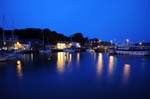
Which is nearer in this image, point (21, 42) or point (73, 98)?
point (73, 98)

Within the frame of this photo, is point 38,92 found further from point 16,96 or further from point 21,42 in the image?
point 21,42

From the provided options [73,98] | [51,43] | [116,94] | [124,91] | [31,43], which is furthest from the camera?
[51,43]

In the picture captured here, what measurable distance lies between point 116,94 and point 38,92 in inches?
185

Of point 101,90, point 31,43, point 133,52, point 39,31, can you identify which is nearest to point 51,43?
point 39,31

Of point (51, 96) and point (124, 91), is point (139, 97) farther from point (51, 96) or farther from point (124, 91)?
point (51, 96)

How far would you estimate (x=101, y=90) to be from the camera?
734 inches

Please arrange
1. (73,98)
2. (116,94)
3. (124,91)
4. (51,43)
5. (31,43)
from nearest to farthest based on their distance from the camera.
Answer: (73,98) < (116,94) < (124,91) < (31,43) < (51,43)

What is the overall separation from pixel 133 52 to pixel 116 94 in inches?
3278

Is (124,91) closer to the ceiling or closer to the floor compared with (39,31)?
closer to the floor

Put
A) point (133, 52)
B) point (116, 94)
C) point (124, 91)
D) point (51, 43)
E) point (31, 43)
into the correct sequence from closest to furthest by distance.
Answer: point (116, 94), point (124, 91), point (133, 52), point (31, 43), point (51, 43)

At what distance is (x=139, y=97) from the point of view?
16406 mm

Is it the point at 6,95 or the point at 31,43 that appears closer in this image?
the point at 6,95

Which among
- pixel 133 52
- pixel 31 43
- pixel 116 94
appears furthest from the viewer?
pixel 31 43

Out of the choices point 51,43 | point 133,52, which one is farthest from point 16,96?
point 51,43
